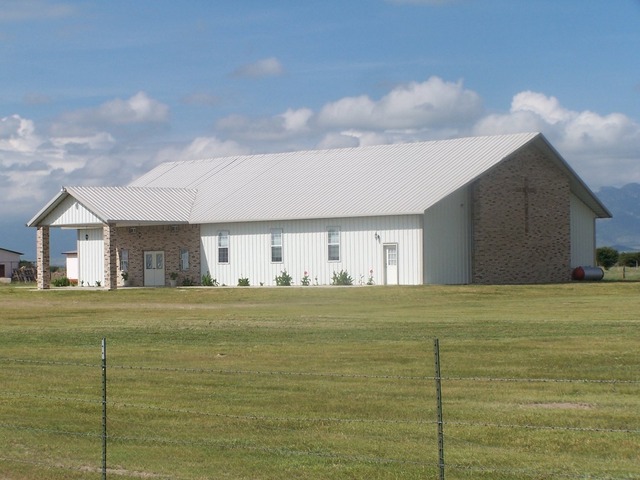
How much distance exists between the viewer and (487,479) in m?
12.4

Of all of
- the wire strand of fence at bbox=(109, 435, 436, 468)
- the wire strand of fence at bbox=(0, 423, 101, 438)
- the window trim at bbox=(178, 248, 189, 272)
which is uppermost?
the window trim at bbox=(178, 248, 189, 272)

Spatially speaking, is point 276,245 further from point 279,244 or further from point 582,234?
point 582,234

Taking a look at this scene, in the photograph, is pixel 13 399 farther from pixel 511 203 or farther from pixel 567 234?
pixel 567 234

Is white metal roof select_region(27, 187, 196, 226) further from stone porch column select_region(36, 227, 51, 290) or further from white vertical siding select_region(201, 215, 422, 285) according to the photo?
white vertical siding select_region(201, 215, 422, 285)

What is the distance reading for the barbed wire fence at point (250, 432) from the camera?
A: 43.0 feet

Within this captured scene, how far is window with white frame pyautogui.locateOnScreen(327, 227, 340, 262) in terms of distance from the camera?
57.3m

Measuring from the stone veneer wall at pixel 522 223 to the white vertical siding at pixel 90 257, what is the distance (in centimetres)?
2188

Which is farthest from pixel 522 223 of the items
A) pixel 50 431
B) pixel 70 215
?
pixel 50 431

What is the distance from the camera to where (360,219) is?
5625 centimetres

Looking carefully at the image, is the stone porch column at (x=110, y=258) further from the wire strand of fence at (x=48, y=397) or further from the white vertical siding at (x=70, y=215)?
the wire strand of fence at (x=48, y=397)

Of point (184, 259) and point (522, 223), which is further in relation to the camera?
point (184, 259)

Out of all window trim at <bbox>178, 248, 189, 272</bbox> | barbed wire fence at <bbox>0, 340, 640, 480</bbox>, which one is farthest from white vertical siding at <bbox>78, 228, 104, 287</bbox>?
barbed wire fence at <bbox>0, 340, 640, 480</bbox>

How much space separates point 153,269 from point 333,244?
39.4 feet

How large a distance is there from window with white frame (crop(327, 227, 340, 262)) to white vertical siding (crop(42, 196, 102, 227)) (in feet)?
37.4
